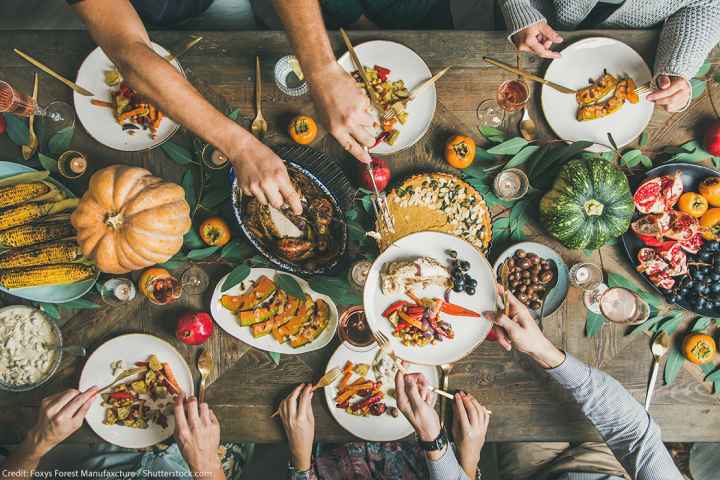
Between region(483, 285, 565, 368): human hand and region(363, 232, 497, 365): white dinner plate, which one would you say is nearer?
region(363, 232, 497, 365): white dinner plate

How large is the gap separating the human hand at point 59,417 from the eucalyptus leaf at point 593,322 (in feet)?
6.77

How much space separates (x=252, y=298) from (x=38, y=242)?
0.86m

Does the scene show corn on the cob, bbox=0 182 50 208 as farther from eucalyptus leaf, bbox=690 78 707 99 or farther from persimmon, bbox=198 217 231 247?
eucalyptus leaf, bbox=690 78 707 99

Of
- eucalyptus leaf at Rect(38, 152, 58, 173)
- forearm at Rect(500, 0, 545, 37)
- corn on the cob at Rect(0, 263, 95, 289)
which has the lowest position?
corn on the cob at Rect(0, 263, 95, 289)

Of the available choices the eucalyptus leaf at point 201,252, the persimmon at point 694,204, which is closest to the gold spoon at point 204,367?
the eucalyptus leaf at point 201,252

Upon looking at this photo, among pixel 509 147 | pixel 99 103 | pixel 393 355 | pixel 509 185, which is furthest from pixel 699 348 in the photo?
pixel 99 103

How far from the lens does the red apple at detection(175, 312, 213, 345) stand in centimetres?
186

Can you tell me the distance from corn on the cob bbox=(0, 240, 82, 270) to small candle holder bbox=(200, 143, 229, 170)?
60 cm

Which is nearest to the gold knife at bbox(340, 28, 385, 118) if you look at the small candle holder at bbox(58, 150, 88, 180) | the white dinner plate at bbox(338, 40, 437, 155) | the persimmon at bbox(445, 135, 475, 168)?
the white dinner plate at bbox(338, 40, 437, 155)

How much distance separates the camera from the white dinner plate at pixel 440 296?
66.6 inches

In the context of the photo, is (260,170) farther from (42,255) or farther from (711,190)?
(711,190)

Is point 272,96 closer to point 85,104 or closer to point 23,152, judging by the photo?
point 85,104

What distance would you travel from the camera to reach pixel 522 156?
1929 mm

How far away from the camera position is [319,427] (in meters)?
2.02
